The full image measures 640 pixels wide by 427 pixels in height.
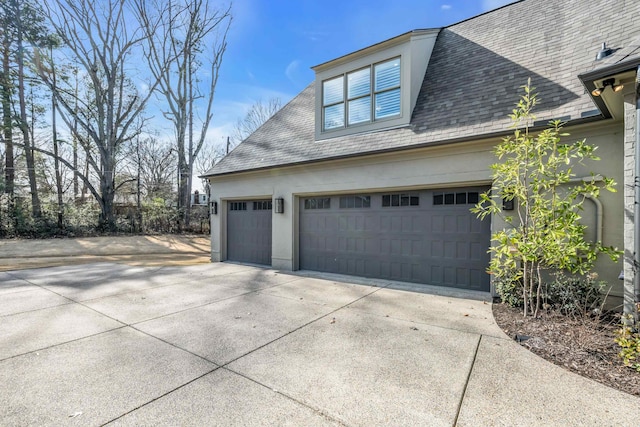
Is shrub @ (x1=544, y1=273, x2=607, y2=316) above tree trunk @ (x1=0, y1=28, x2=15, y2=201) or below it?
below

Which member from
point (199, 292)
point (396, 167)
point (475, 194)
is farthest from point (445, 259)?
point (199, 292)

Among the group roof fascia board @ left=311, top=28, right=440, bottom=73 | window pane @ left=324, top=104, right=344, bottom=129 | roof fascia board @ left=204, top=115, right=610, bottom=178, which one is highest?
roof fascia board @ left=311, top=28, right=440, bottom=73

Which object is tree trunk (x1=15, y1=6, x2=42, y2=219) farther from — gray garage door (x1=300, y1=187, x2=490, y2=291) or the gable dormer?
the gable dormer

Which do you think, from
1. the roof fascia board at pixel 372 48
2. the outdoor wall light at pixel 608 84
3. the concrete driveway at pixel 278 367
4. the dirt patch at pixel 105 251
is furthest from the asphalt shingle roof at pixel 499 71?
the dirt patch at pixel 105 251

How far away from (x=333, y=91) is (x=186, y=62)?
14963 mm

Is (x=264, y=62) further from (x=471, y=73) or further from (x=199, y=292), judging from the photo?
(x=199, y=292)

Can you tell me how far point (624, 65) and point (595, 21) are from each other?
3.61m

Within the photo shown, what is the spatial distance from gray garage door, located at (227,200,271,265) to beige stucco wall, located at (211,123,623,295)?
308 millimetres

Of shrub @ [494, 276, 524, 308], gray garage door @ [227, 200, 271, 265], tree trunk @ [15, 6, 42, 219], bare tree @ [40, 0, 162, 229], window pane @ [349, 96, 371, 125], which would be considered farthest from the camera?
Answer: bare tree @ [40, 0, 162, 229]

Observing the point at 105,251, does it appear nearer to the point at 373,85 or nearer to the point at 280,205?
the point at 280,205

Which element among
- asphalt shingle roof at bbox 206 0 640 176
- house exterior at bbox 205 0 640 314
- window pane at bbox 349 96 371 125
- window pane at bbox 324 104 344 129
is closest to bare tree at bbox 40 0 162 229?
house exterior at bbox 205 0 640 314

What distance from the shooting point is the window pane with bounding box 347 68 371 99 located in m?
7.41

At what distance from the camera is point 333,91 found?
802cm

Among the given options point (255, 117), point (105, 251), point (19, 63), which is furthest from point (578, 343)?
point (255, 117)
